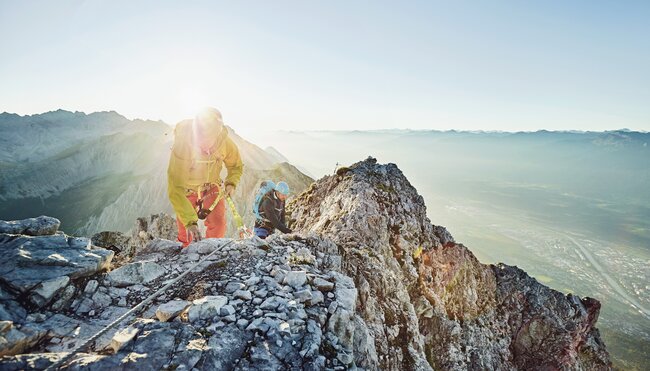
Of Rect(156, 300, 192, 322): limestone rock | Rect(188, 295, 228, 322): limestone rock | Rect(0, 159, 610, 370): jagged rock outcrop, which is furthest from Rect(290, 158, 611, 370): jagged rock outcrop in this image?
Rect(156, 300, 192, 322): limestone rock

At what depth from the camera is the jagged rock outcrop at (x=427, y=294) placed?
31.4 ft

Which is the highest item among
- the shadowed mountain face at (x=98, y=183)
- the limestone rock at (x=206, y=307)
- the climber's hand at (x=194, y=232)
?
the climber's hand at (x=194, y=232)

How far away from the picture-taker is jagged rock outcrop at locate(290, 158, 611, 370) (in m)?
9.58

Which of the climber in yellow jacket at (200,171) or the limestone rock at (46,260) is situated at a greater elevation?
the climber in yellow jacket at (200,171)

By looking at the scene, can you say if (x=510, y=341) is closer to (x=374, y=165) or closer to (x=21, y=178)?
(x=374, y=165)

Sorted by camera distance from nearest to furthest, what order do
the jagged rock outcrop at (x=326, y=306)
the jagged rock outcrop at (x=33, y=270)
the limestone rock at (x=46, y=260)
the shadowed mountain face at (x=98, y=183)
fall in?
the jagged rock outcrop at (x=33, y=270)
the jagged rock outcrop at (x=326, y=306)
the limestone rock at (x=46, y=260)
the shadowed mountain face at (x=98, y=183)

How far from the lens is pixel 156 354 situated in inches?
171

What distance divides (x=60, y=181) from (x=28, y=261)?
Result: 19679 cm

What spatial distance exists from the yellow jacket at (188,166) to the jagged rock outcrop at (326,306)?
3.96 ft

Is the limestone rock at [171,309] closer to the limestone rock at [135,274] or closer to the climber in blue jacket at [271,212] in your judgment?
the limestone rock at [135,274]

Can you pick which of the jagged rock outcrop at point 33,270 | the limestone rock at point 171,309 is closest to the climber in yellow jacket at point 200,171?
the jagged rock outcrop at point 33,270

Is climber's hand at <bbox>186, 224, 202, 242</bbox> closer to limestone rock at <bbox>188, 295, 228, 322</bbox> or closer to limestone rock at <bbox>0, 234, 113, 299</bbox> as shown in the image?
limestone rock at <bbox>0, 234, 113, 299</bbox>

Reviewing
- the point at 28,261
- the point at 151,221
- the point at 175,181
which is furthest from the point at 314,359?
the point at 151,221

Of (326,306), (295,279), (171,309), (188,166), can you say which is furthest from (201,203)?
(326,306)
